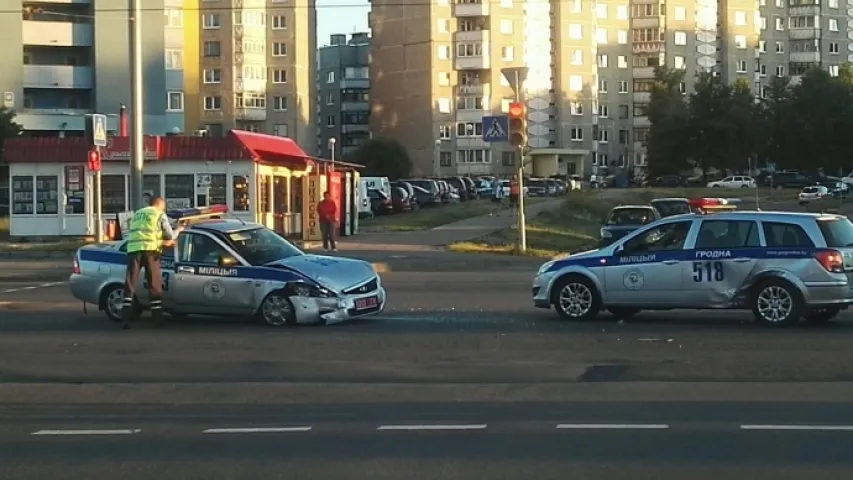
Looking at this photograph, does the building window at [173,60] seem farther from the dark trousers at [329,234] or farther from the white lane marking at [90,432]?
the white lane marking at [90,432]

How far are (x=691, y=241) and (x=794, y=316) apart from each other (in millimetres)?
1633

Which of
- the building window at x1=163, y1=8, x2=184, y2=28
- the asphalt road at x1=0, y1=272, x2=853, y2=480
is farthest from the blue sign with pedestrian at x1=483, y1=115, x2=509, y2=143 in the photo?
the building window at x1=163, y1=8, x2=184, y2=28

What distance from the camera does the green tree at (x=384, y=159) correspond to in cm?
9706

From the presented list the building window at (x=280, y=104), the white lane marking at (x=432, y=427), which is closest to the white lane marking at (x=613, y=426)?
the white lane marking at (x=432, y=427)

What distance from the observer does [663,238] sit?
1655 cm

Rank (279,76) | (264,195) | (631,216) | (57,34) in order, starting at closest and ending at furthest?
(631,216)
(264,195)
(57,34)
(279,76)

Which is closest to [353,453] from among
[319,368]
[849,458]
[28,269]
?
[849,458]

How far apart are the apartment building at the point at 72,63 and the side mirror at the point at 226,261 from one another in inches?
2277

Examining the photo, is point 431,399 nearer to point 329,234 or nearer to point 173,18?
point 329,234

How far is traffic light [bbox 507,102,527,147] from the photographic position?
29078 mm

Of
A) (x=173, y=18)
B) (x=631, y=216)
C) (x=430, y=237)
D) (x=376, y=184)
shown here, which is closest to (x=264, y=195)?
(x=430, y=237)

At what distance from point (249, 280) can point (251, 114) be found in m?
85.8

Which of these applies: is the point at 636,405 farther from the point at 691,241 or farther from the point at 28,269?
the point at 28,269

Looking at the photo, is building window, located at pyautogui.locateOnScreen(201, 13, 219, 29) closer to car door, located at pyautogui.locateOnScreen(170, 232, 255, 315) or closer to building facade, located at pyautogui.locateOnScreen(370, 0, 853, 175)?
building facade, located at pyautogui.locateOnScreen(370, 0, 853, 175)
